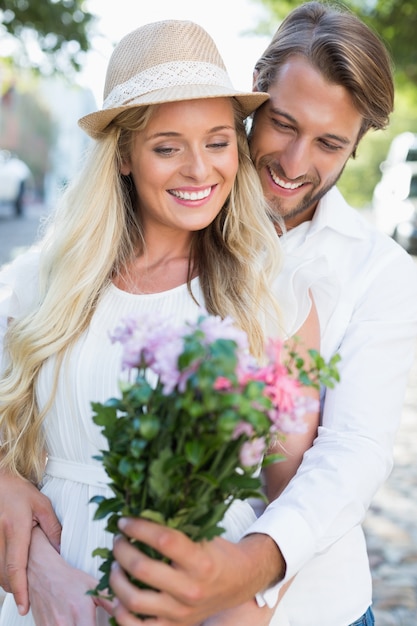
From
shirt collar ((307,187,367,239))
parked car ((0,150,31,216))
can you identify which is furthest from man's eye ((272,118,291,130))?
parked car ((0,150,31,216))

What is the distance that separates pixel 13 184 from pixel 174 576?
753 inches

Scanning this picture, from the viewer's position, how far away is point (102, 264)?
8.21ft

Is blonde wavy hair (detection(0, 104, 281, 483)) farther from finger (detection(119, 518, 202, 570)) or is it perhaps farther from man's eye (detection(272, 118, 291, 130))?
finger (detection(119, 518, 202, 570))

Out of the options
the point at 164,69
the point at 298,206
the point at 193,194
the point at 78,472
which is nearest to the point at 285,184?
the point at 298,206

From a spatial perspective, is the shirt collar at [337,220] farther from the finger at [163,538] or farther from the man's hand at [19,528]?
the finger at [163,538]

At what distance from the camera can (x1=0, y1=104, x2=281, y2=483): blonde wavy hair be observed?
2.35 m

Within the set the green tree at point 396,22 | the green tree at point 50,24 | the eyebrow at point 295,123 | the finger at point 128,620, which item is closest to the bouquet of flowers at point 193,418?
the finger at point 128,620

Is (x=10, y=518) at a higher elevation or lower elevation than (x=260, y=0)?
lower

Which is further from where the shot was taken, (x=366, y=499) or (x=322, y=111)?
(x=322, y=111)

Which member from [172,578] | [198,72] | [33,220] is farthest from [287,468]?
[33,220]

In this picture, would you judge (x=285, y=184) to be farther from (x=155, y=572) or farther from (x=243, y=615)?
(x=155, y=572)

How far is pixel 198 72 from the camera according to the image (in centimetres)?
235

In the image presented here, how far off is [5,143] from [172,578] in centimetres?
4728

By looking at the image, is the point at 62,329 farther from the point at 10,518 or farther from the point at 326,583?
the point at 326,583
